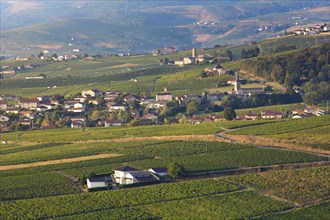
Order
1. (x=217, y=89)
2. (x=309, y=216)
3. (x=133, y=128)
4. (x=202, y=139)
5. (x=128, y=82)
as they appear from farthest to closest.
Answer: (x=128, y=82), (x=217, y=89), (x=133, y=128), (x=202, y=139), (x=309, y=216)

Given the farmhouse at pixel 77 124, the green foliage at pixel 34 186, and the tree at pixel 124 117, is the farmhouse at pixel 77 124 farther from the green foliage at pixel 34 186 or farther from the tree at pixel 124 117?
the green foliage at pixel 34 186

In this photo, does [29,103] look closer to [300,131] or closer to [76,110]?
[76,110]

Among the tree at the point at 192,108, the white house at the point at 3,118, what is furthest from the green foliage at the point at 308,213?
the white house at the point at 3,118

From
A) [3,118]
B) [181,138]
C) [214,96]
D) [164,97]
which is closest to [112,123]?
[164,97]

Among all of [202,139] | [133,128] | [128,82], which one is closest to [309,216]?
[202,139]

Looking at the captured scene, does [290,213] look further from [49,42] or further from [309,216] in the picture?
[49,42]
